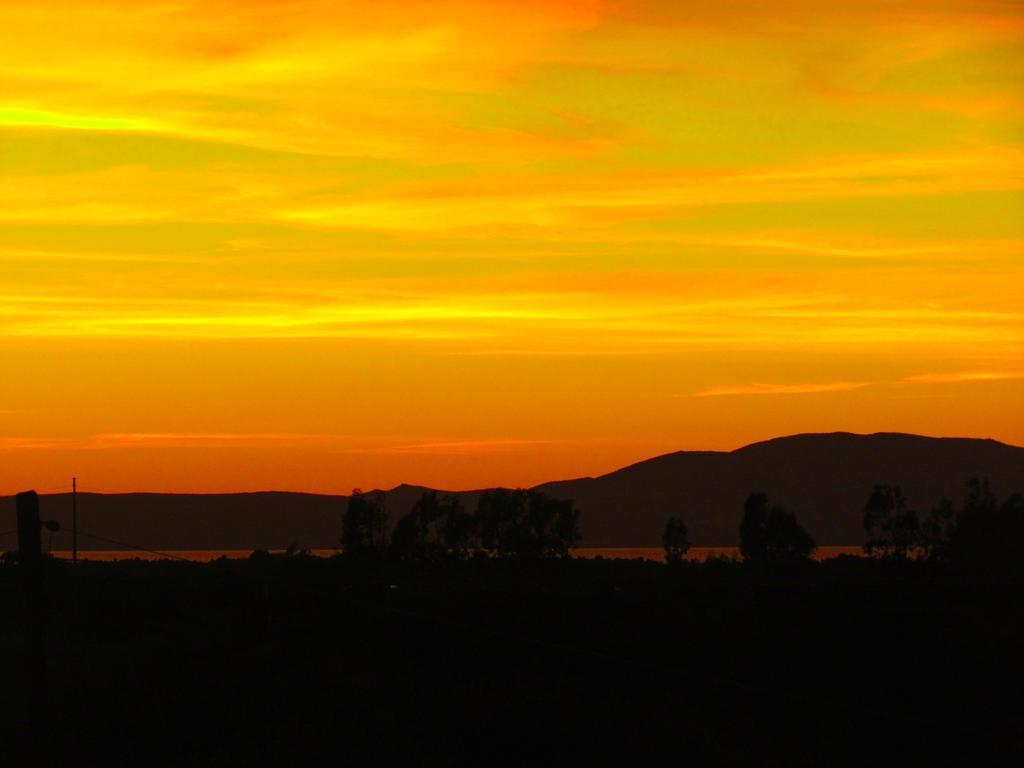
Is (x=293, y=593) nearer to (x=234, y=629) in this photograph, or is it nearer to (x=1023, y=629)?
(x=234, y=629)

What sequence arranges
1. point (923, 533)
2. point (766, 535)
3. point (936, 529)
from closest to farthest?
point (936, 529)
point (923, 533)
point (766, 535)

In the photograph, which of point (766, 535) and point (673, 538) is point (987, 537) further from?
point (673, 538)

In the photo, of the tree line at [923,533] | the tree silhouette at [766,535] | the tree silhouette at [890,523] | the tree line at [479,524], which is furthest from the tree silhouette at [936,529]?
the tree line at [479,524]

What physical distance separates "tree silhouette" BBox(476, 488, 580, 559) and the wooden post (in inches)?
4565

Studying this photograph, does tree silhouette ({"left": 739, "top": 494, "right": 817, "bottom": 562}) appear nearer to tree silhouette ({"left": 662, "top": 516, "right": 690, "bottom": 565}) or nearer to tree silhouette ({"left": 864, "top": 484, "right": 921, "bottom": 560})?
tree silhouette ({"left": 864, "top": 484, "right": 921, "bottom": 560})

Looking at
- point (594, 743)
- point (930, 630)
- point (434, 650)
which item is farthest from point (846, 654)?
point (594, 743)

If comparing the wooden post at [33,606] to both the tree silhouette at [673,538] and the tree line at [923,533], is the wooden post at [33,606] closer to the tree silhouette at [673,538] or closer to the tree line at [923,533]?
the tree line at [923,533]

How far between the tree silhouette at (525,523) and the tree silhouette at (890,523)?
31.1 m

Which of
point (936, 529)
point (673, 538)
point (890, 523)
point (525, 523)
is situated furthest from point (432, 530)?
point (936, 529)

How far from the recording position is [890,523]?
109750mm

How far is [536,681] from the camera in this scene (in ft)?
71.1

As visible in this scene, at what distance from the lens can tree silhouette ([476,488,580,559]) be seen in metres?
136

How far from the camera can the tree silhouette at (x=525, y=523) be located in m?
136

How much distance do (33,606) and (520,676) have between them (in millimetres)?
8169
